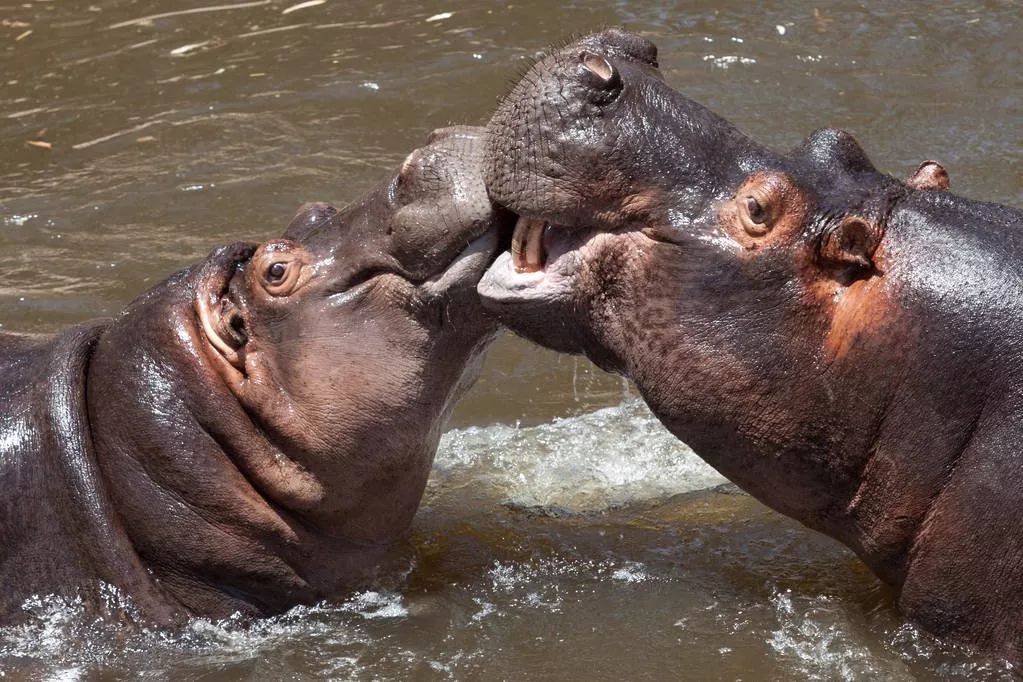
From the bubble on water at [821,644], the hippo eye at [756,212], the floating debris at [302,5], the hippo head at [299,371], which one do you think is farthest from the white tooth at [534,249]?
the floating debris at [302,5]

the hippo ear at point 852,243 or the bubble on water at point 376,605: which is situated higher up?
the hippo ear at point 852,243

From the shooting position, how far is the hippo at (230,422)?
545cm

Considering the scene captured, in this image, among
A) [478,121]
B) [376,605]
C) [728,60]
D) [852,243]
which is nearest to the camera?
[852,243]

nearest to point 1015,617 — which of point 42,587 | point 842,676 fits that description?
point 842,676

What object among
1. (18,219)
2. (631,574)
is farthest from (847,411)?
(18,219)

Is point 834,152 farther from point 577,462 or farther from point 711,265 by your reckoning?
point 577,462

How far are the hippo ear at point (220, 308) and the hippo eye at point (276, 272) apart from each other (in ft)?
0.54

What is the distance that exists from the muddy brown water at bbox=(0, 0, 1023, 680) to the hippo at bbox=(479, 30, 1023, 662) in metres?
0.52

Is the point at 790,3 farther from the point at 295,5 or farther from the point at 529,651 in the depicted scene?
the point at 529,651

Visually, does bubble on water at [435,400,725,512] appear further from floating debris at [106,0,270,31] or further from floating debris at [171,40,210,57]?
floating debris at [106,0,270,31]

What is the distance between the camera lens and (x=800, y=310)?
183 inches

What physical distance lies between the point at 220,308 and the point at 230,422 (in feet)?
1.34

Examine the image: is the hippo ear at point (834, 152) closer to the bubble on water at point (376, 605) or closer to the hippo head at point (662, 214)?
the hippo head at point (662, 214)

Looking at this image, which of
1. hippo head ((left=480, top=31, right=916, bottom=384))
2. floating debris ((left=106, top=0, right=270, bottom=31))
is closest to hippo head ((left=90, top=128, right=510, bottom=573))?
hippo head ((left=480, top=31, right=916, bottom=384))
